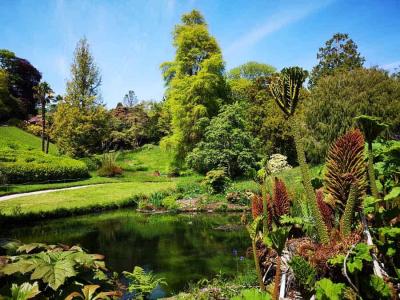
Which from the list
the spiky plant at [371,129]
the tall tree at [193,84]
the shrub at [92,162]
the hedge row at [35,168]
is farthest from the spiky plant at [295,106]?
the shrub at [92,162]

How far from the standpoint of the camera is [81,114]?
1342 inches

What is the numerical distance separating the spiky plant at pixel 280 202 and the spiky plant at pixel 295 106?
793 mm

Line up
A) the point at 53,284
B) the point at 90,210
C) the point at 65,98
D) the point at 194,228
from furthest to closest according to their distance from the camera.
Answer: the point at 65,98, the point at 90,210, the point at 194,228, the point at 53,284

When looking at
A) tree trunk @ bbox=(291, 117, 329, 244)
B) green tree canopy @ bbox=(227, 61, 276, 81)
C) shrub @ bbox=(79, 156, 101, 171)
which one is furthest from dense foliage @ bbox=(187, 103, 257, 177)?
green tree canopy @ bbox=(227, 61, 276, 81)

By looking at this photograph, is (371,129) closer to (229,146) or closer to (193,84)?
(229,146)

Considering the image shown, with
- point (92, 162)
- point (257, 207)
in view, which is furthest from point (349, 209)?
point (92, 162)

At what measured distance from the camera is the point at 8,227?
14062 millimetres

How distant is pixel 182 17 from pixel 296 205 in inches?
1184

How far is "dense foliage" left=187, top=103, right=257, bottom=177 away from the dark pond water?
9785 mm

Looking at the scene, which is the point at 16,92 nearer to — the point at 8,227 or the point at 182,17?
the point at 182,17

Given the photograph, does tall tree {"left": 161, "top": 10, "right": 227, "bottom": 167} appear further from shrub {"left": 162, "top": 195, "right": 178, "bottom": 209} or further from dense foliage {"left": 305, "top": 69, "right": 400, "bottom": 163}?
shrub {"left": 162, "top": 195, "right": 178, "bottom": 209}

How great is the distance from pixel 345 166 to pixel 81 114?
112ft

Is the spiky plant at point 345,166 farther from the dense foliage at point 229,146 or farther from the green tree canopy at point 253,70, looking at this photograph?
the green tree canopy at point 253,70

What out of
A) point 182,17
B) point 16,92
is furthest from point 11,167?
point 16,92
